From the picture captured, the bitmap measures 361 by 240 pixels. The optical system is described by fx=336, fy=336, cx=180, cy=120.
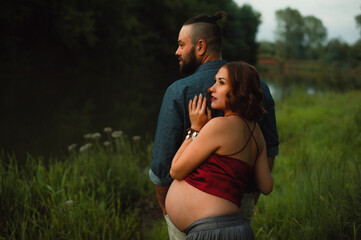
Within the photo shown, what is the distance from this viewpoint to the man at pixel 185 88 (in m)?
1.76

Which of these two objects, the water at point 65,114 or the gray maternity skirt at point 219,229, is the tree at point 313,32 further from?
the gray maternity skirt at point 219,229

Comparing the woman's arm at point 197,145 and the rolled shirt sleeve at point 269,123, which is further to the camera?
the rolled shirt sleeve at point 269,123

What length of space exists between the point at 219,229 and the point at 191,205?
0.16 metres

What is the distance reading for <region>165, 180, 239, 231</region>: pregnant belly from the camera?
148 cm

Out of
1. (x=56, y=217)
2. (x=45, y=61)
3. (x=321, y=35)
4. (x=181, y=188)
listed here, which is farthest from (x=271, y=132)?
(x=321, y=35)

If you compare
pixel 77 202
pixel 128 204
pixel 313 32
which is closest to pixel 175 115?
pixel 77 202

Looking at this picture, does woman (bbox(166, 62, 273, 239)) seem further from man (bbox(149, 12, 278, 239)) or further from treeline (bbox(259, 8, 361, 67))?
treeline (bbox(259, 8, 361, 67))

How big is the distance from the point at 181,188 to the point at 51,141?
6.89 m

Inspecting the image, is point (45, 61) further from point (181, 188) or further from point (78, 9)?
point (181, 188)

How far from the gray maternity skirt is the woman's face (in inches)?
20.0

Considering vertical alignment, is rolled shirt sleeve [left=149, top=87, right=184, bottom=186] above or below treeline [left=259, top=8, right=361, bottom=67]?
below

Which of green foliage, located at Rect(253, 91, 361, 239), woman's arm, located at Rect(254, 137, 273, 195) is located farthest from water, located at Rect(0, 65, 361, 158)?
woman's arm, located at Rect(254, 137, 273, 195)

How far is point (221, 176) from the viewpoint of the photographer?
150 centimetres

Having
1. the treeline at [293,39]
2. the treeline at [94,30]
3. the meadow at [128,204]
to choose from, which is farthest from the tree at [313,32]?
the meadow at [128,204]
